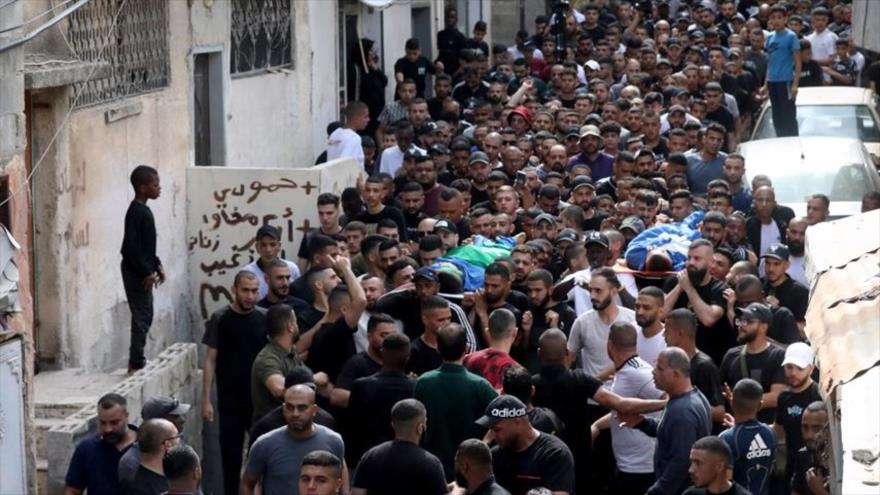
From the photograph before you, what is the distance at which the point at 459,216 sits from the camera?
49.4 ft

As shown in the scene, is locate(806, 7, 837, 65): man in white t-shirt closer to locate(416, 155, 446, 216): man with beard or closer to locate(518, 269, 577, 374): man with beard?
locate(416, 155, 446, 216): man with beard

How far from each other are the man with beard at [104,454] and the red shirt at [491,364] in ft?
6.87

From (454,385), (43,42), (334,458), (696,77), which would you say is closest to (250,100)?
(43,42)

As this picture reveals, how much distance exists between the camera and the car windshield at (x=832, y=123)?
69.9 ft

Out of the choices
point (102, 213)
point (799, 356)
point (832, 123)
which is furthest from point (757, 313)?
point (832, 123)

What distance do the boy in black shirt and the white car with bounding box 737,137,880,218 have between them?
6480mm

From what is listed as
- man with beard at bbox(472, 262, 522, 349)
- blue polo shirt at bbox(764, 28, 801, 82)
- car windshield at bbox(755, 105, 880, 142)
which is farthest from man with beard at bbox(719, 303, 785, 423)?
blue polo shirt at bbox(764, 28, 801, 82)

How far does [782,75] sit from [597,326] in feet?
35.3

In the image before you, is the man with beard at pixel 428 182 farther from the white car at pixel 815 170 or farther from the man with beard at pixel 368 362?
the man with beard at pixel 368 362

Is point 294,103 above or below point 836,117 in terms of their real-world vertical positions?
above

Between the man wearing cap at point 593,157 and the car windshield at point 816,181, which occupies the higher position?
the man wearing cap at point 593,157

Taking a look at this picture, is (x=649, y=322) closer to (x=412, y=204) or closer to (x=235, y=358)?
(x=235, y=358)

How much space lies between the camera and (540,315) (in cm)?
1216

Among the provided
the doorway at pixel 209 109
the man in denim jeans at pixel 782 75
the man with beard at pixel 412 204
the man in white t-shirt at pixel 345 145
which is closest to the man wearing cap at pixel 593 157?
the man in white t-shirt at pixel 345 145
